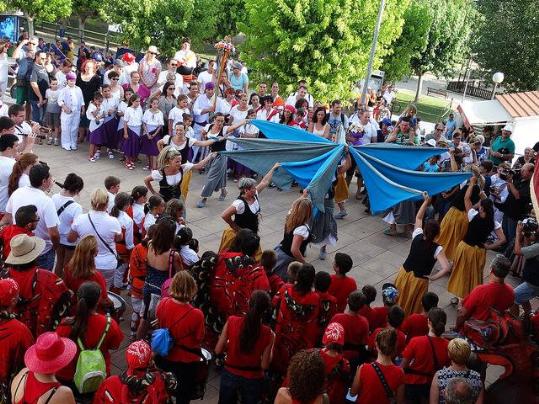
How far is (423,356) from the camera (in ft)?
16.5

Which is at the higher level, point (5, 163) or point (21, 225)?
point (5, 163)

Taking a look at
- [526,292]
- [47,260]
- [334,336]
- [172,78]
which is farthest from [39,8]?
[334,336]

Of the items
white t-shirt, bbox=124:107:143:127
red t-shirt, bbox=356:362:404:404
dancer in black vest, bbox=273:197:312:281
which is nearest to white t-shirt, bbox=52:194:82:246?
dancer in black vest, bbox=273:197:312:281

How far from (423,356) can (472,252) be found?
135 inches

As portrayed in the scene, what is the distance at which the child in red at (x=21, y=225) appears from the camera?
561cm

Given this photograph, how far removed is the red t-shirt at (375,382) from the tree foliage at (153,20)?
21.0m

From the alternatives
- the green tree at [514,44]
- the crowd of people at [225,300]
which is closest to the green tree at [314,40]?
the green tree at [514,44]

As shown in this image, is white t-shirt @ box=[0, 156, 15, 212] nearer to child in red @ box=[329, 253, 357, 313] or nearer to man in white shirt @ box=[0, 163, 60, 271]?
man in white shirt @ box=[0, 163, 60, 271]

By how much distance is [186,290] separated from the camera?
4.74 metres

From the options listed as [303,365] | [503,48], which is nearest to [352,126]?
[303,365]

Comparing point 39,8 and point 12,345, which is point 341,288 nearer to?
point 12,345

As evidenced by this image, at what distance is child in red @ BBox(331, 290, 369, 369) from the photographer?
17.0 ft

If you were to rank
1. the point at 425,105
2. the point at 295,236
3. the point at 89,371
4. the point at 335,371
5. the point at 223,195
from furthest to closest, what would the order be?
the point at 425,105 < the point at 223,195 < the point at 295,236 < the point at 335,371 < the point at 89,371

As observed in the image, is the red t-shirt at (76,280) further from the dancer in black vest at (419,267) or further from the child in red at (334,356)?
the dancer in black vest at (419,267)
